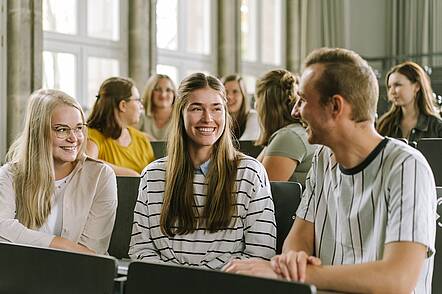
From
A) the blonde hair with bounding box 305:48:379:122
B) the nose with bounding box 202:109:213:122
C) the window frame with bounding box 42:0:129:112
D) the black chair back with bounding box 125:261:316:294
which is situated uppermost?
the window frame with bounding box 42:0:129:112

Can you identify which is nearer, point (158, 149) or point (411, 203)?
point (411, 203)

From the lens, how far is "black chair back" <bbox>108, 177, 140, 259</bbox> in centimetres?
318

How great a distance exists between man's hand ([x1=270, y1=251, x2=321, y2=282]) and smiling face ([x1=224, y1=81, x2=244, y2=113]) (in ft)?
12.3

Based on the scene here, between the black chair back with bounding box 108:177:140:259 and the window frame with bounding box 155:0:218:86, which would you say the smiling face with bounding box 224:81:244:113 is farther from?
the window frame with bounding box 155:0:218:86

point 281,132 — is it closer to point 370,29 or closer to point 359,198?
point 359,198

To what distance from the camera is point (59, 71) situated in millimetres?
7770

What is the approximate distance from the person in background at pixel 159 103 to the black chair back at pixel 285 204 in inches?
115

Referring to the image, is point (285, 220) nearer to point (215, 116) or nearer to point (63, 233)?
point (215, 116)

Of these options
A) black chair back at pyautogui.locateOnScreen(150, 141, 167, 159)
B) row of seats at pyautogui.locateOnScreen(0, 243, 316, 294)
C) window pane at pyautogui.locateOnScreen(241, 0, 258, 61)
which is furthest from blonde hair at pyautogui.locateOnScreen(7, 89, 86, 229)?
window pane at pyautogui.locateOnScreen(241, 0, 258, 61)

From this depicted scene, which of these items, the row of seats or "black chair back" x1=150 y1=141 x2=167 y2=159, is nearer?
the row of seats

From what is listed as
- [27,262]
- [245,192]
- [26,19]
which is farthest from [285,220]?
[26,19]

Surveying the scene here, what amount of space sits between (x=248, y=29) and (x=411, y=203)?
9.05 m

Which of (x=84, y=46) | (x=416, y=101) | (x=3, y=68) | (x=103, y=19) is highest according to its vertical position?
(x=103, y=19)

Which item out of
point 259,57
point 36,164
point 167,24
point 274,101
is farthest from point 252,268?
point 259,57
